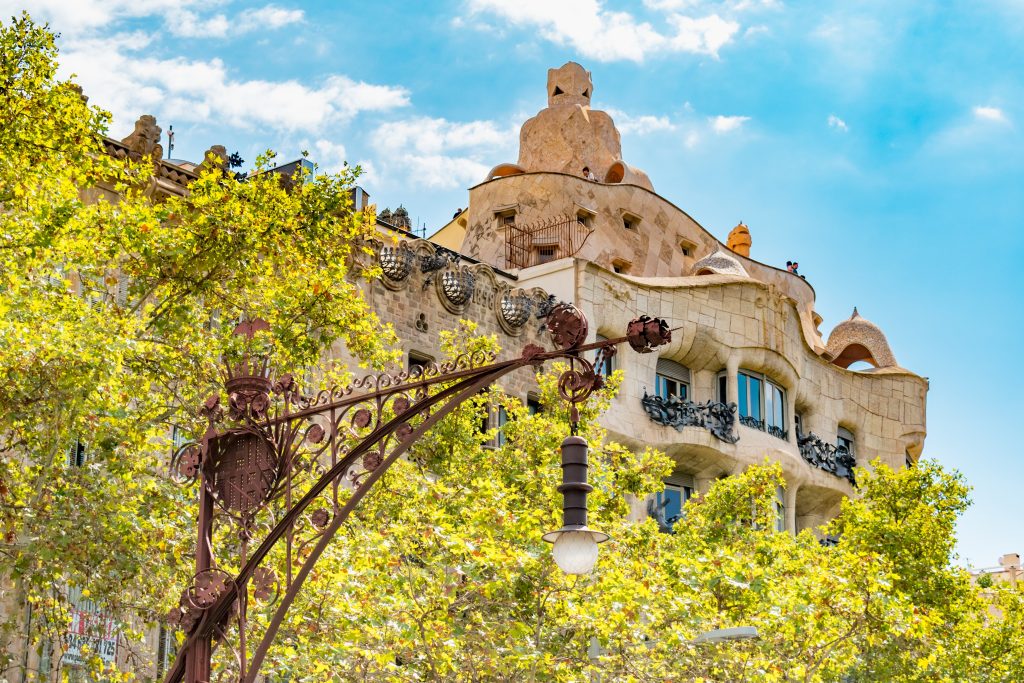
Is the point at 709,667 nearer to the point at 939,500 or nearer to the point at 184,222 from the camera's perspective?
the point at 184,222

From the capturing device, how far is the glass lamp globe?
397 inches

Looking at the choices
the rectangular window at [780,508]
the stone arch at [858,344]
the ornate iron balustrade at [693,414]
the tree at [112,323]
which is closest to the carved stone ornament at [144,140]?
the tree at [112,323]

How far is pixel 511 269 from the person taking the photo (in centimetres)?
3625

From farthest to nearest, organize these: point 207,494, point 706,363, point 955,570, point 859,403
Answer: point 859,403 → point 706,363 → point 955,570 → point 207,494

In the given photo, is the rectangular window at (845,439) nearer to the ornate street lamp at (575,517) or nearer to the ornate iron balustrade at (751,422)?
the ornate iron balustrade at (751,422)

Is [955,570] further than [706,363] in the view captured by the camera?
No

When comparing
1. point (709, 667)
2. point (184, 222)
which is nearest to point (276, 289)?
point (184, 222)

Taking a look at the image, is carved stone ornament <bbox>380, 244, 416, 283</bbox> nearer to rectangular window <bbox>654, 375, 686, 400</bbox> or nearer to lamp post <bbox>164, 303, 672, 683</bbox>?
A: rectangular window <bbox>654, 375, 686, 400</bbox>

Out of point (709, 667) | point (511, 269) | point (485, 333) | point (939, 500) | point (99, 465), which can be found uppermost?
point (511, 269)

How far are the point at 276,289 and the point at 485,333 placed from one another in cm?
1071

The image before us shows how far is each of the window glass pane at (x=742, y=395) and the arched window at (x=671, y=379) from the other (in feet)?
4.08

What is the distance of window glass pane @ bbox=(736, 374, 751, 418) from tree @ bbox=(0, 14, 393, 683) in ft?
51.3

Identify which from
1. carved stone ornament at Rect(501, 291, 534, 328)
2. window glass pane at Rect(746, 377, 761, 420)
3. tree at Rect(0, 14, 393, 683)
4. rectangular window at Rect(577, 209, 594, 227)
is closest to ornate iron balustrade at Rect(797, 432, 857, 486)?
window glass pane at Rect(746, 377, 761, 420)

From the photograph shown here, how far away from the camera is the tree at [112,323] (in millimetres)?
15133
